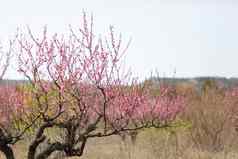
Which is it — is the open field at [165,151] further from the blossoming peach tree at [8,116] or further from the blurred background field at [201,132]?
the blossoming peach tree at [8,116]

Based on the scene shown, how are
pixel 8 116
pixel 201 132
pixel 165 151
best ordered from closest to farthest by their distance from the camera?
1. pixel 8 116
2. pixel 165 151
3. pixel 201 132

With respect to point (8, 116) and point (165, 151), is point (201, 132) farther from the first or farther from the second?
point (8, 116)

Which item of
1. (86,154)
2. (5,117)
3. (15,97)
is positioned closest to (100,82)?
(15,97)

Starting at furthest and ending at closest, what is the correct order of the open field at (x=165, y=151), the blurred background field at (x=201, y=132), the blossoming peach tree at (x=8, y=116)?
the blurred background field at (x=201, y=132), the open field at (x=165, y=151), the blossoming peach tree at (x=8, y=116)

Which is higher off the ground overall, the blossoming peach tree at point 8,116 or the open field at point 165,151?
the blossoming peach tree at point 8,116

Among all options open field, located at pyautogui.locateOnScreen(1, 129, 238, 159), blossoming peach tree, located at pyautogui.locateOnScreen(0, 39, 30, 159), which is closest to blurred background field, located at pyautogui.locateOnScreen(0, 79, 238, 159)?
open field, located at pyautogui.locateOnScreen(1, 129, 238, 159)

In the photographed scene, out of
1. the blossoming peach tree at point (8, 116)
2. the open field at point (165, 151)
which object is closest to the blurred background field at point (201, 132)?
the open field at point (165, 151)

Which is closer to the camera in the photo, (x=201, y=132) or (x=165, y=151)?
(x=165, y=151)

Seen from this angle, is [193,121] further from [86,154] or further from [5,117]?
[5,117]

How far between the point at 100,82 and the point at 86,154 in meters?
12.3

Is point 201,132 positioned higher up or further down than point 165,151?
higher up

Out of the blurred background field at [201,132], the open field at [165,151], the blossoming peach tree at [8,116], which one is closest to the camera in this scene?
the blossoming peach tree at [8,116]

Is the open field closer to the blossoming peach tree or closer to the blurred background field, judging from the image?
the blurred background field

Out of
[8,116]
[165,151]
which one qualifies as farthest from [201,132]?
[8,116]
